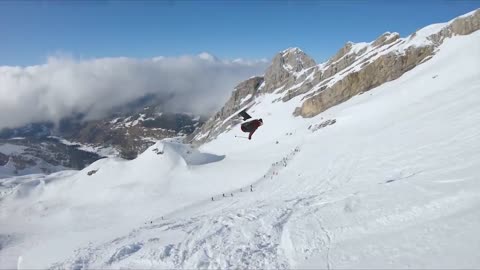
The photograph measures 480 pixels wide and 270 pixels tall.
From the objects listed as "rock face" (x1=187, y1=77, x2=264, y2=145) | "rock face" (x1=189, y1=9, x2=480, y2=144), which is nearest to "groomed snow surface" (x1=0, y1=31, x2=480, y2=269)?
"rock face" (x1=189, y1=9, x2=480, y2=144)

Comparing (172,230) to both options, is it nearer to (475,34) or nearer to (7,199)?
(7,199)

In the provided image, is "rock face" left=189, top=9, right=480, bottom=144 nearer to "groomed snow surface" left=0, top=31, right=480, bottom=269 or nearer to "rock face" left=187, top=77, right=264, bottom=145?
"groomed snow surface" left=0, top=31, right=480, bottom=269

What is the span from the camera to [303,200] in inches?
1088

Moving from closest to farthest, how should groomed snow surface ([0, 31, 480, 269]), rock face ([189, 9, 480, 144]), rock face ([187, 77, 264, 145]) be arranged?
groomed snow surface ([0, 31, 480, 269])
rock face ([189, 9, 480, 144])
rock face ([187, 77, 264, 145])

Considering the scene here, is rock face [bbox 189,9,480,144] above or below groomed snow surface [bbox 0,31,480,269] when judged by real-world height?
above

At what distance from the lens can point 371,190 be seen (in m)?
24.7

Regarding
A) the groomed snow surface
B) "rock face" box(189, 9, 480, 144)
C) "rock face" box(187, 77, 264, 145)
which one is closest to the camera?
the groomed snow surface

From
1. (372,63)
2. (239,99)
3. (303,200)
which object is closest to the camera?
(303,200)

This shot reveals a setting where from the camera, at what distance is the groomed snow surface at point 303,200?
1731 centimetres

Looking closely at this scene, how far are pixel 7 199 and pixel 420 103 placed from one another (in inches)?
2861

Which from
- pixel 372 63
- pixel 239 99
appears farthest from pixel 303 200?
pixel 239 99

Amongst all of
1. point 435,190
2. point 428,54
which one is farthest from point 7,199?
point 428,54

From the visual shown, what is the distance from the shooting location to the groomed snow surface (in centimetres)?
1731

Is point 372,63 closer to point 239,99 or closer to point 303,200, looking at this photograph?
point 303,200
